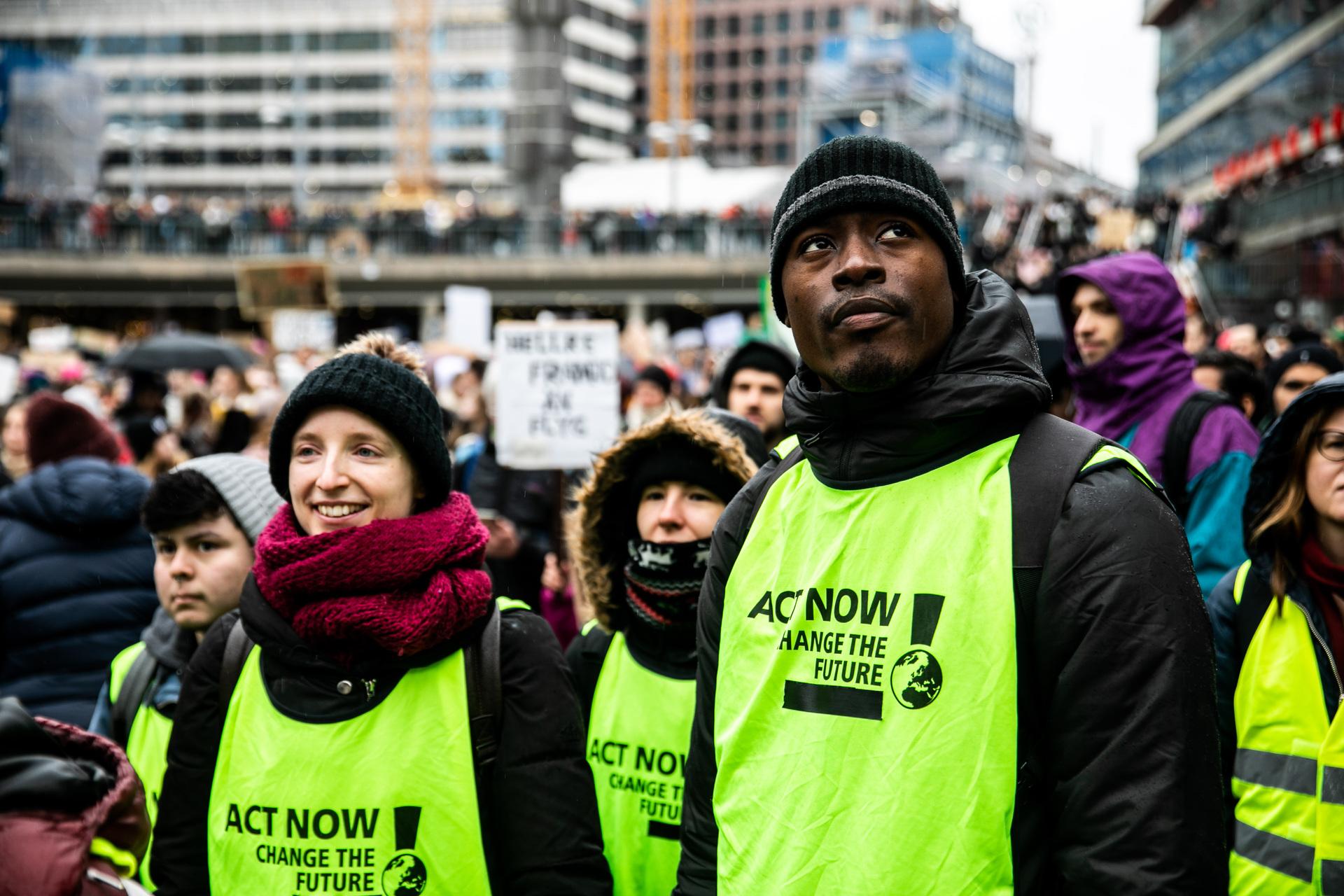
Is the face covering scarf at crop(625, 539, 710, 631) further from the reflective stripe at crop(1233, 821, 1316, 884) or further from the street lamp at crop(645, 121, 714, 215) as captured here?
the street lamp at crop(645, 121, 714, 215)

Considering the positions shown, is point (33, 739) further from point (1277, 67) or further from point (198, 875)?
point (1277, 67)

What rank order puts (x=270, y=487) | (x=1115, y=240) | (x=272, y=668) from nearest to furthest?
(x=272, y=668) < (x=270, y=487) < (x=1115, y=240)

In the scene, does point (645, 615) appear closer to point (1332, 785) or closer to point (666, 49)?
point (1332, 785)

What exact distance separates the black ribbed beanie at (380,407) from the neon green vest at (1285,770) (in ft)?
6.35

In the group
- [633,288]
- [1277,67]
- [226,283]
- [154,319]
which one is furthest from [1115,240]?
[154,319]

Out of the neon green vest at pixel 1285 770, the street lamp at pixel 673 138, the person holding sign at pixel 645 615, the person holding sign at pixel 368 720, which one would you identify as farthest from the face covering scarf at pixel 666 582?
the street lamp at pixel 673 138

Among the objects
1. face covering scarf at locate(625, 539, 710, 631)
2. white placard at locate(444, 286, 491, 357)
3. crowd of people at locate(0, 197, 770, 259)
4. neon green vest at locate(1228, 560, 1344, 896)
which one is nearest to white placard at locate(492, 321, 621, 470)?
face covering scarf at locate(625, 539, 710, 631)

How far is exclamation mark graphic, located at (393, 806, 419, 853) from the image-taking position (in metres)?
2.73

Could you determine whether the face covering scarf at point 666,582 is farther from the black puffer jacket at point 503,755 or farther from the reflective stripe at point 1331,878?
the reflective stripe at point 1331,878

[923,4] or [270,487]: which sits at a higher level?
[923,4]

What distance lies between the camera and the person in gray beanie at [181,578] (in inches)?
143

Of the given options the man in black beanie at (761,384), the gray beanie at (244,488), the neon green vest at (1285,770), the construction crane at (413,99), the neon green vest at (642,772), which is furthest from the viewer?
the construction crane at (413,99)

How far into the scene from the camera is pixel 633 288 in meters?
42.6

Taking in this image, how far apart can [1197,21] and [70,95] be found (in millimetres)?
43135
